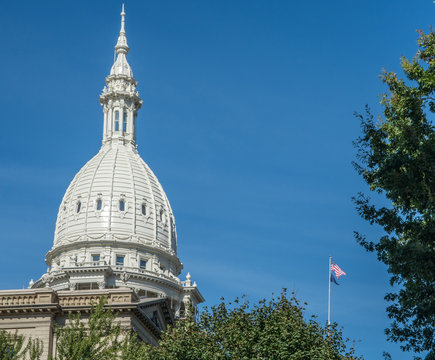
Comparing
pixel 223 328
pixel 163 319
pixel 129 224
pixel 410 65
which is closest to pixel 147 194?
pixel 129 224

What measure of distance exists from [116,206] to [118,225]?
294 centimetres

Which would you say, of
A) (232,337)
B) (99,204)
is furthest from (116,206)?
(232,337)

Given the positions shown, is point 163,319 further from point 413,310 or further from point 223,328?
point 413,310

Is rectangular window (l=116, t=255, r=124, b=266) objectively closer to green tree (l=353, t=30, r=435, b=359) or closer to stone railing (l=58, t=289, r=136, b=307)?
stone railing (l=58, t=289, r=136, b=307)

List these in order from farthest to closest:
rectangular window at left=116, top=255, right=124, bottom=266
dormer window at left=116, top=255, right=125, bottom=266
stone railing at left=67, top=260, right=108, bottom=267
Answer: rectangular window at left=116, top=255, right=124, bottom=266
dormer window at left=116, top=255, right=125, bottom=266
stone railing at left=67, top=260, right=108, bottom=267

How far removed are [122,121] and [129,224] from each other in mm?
18860

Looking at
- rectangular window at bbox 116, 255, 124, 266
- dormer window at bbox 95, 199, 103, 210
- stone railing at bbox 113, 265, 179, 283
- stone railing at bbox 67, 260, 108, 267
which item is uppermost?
dormer window at bbox 95, 199, 103, 210

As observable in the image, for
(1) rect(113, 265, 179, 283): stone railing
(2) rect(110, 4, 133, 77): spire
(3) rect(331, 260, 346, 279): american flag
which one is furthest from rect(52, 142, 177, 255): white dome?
(3) rect(331, 260, 346, 279): american flag

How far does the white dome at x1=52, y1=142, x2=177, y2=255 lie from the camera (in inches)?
4596

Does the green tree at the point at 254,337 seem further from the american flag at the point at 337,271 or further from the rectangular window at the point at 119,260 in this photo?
the rectangular window at the point at 119,260

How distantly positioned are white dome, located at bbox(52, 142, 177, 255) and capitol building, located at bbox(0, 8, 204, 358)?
0.12 m

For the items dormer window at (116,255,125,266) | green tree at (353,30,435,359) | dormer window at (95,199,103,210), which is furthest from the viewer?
dormer window at (95,199,103,210)

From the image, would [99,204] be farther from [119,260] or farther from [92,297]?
[92,297]

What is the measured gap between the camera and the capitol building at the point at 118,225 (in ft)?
359
